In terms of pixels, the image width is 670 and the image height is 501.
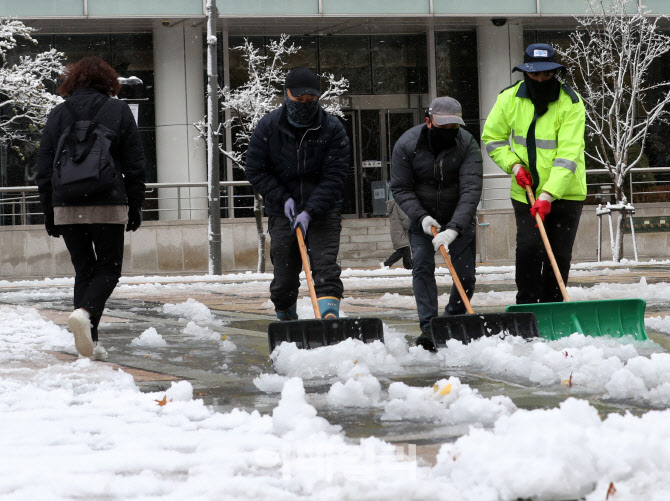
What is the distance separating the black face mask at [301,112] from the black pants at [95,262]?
4.14ft

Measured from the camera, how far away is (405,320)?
8.60m

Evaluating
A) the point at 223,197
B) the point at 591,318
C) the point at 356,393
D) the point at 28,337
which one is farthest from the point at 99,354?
the point at 223,197

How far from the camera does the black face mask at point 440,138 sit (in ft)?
22.1

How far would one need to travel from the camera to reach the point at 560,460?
2996mm

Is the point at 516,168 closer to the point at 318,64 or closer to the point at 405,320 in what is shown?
the point at 405,320

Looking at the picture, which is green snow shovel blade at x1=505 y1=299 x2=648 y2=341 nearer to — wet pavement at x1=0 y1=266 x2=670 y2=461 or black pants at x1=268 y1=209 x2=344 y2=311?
wet pavement at x1=0 y1=266 x2=670 y2=461

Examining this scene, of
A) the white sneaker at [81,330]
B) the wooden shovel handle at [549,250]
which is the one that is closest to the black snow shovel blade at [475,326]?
the wooden shovel handle at [549,250]

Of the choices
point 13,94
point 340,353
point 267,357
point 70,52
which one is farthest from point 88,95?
point 70,52

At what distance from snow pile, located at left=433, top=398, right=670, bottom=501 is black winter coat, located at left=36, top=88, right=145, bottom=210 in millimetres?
3737

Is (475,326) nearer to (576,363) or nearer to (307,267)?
(576,363)

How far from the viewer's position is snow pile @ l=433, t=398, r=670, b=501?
2891 mm

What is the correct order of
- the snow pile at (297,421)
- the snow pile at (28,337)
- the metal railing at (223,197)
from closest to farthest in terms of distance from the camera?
the snow pile at (297,421) → the snow pile at (28,337) → the metal railing at (223,197)

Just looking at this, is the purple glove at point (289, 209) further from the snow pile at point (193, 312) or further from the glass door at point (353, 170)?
the glass door at point (353, 170)

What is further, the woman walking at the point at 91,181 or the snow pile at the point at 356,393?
the woman walking at the point at 91,181
